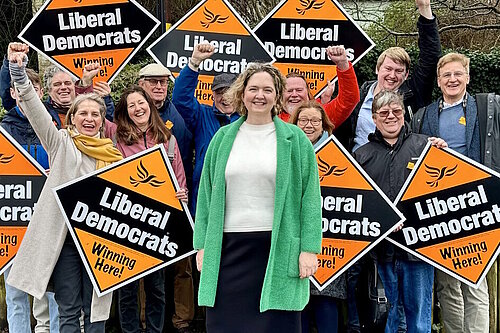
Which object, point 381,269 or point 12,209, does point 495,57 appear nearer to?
point 381,269

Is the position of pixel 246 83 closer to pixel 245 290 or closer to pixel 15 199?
pixel 245 290

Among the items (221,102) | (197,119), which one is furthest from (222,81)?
(197,119)

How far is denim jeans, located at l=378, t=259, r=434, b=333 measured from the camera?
17.3ft

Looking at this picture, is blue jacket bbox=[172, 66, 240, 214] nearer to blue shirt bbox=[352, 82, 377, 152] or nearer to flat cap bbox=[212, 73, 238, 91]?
flat cap bbox=[212, 73, 238, 91]

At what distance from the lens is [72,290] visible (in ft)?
16.2

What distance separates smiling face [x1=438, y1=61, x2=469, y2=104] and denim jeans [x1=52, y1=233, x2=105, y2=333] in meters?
2.97

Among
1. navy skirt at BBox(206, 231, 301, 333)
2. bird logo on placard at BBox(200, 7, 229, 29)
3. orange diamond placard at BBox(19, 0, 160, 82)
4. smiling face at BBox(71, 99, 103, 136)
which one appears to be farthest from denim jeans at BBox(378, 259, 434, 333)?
orange diamond placard at BBox(19, 0, 160, 82)

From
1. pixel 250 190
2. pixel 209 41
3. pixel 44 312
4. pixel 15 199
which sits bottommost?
pixel 44 312

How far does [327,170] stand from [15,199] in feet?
7.66

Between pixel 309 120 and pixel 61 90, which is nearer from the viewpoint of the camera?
pixel 309 120

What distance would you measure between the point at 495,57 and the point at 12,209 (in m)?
9.53

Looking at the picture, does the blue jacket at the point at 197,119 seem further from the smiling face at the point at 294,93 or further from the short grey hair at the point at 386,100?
the short grey hair at the point at 386,100

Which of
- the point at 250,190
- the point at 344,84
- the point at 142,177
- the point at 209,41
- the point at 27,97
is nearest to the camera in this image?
the point at 250,190

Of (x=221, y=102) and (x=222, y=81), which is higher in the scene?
(x=222, y=81)
